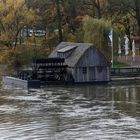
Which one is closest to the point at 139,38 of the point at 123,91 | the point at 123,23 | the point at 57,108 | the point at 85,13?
the point at 123,23

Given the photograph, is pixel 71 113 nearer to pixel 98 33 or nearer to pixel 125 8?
pixel 98 33

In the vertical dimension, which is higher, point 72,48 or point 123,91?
point 72,48

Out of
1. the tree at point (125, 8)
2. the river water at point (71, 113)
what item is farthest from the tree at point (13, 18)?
the river water at point (71, 113)

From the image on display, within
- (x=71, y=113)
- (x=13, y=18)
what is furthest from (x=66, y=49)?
(x=71, y=113)

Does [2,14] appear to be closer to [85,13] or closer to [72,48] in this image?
[85,13]

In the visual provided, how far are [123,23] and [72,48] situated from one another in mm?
33747

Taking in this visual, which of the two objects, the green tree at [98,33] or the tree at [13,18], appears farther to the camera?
the tree at [13,18]

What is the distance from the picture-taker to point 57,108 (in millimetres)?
47625

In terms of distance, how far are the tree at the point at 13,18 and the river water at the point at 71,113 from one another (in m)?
31.4

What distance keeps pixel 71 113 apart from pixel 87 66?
24.9 metres

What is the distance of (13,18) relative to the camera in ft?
302

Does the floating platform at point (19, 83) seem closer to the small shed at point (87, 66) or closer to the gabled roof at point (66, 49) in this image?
the small shed at point (87, 66)

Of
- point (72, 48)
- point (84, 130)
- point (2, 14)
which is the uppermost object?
point (2, 14)

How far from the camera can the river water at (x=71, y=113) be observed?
116 ft
